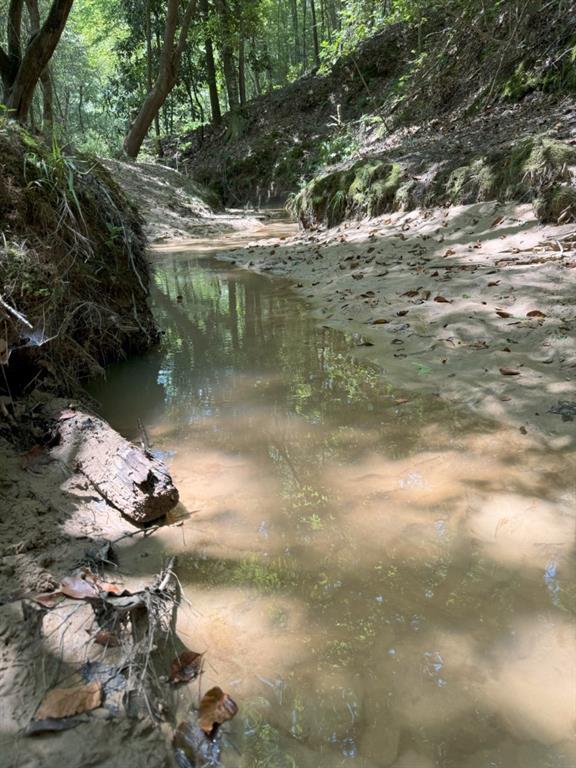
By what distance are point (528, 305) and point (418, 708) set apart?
11.7 ft

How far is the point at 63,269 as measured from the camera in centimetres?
366

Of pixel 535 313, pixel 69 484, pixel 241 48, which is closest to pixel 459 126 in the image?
pixel 535 313

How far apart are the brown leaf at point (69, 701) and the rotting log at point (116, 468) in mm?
930

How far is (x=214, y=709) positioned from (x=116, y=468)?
1276mm

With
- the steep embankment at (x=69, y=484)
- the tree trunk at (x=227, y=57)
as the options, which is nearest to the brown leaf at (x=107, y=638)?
the steep embankment at (x=69, y=484)

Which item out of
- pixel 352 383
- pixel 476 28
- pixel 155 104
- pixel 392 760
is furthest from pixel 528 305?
pixel 155 104

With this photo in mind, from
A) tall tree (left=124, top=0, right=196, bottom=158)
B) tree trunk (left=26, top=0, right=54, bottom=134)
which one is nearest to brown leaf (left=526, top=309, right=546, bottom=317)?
tree trunk (left=26, top=0, right=54, bottom=134)

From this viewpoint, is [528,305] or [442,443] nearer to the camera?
[442,443]

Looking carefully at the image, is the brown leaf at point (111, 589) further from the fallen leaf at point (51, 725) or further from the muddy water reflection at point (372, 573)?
the fallen leaf at point (51, 725)

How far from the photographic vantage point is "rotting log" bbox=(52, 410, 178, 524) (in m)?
2.29

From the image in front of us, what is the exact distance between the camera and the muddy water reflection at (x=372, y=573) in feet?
4.48

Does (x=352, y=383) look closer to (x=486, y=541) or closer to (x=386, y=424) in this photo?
(x=386, y=424)

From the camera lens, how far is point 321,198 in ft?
32.7

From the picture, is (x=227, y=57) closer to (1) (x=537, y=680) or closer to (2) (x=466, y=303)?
(2) (x=466, y=303)
